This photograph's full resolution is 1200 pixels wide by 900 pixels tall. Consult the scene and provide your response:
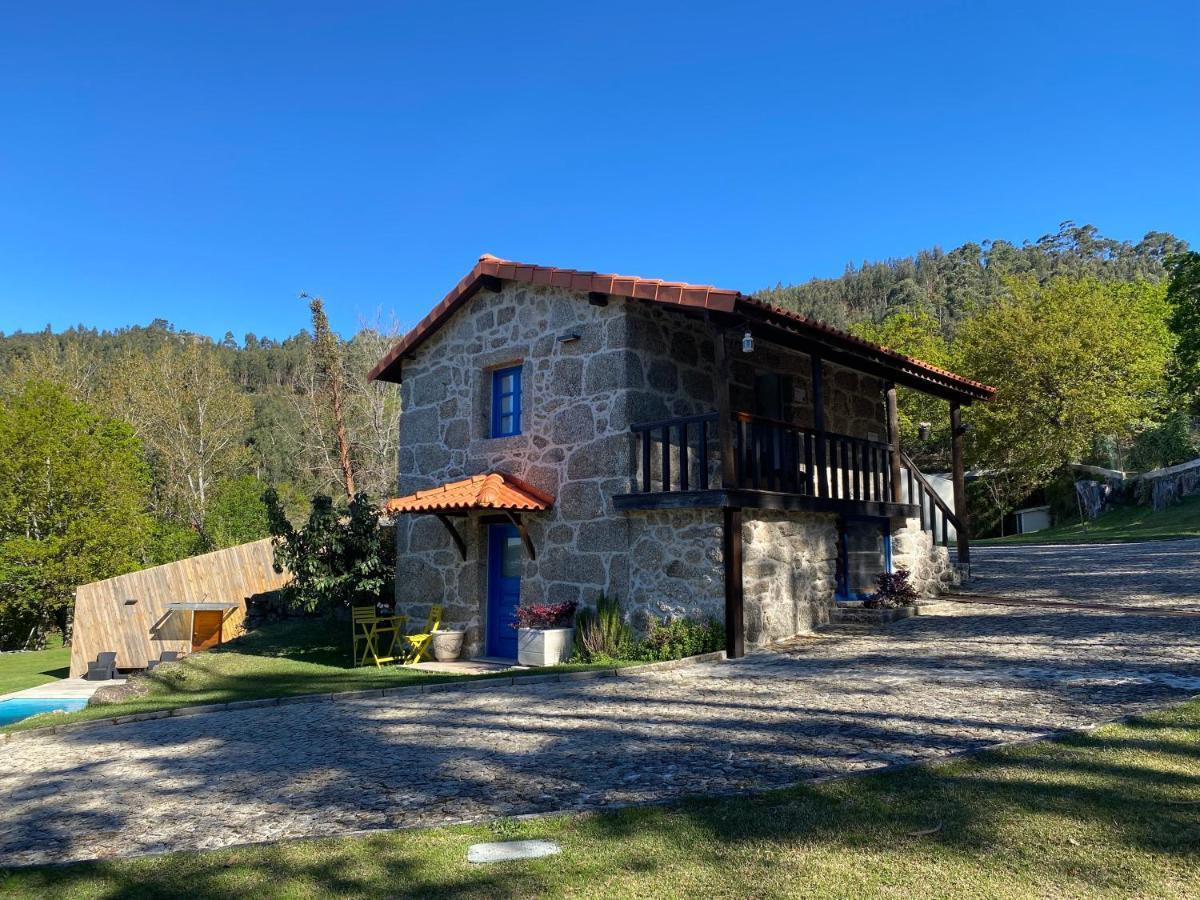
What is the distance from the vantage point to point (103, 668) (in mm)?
17609

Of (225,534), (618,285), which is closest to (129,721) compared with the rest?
(618,285)

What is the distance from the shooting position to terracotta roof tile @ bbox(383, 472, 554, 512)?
1061 centimetres

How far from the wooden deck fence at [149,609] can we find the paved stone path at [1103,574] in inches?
609

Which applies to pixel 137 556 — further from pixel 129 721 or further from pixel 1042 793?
pixel 1042 793

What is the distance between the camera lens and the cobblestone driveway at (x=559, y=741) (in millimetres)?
4430

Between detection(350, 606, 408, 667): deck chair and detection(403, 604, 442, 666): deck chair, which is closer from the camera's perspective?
detection(403, 604, 442, 666): deck chair

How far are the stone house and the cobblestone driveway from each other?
174cm

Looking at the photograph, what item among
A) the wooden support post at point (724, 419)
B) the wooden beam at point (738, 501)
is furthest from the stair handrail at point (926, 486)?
the wooden support post at point (724, 419)

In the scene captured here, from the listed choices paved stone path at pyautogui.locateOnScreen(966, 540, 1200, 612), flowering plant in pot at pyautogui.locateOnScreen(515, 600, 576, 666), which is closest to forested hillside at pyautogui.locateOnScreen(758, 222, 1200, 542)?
paved stone path at pyautogui.locateOnScreen(966, 540, 1200, 612)

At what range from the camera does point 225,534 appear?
26.8 meters

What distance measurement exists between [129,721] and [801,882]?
6921 mm

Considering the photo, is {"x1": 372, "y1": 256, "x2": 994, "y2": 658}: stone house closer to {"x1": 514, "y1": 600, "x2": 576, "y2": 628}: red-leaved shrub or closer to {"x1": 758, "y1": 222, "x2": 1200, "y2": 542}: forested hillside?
{"x1": 514, "y1": 600, "x2": 576, "y2": 628}: red-leaved shrub

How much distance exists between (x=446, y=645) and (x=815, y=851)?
29.5ft

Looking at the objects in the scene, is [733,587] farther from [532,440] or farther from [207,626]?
[207,626]
